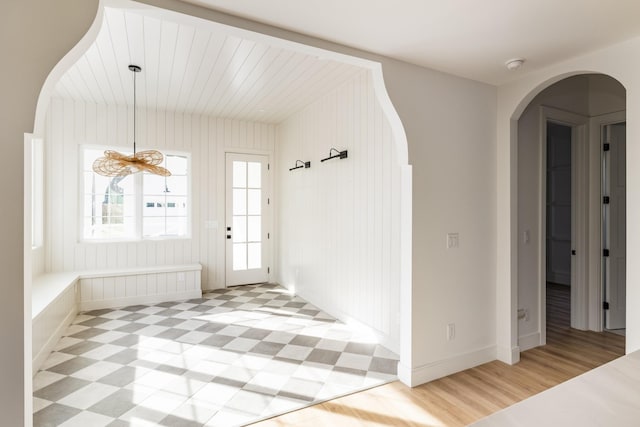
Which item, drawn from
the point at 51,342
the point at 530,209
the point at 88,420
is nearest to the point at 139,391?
the point at 88,420

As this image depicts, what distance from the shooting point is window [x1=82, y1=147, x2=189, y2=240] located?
474cm

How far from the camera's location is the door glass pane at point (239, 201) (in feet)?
18.6

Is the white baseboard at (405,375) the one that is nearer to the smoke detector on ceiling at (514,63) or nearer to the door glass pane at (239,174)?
the smoke detector on ceiling at (514,63)

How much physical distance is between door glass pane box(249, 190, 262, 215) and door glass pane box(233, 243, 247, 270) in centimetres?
61

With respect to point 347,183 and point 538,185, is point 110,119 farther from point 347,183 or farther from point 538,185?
point 538,185

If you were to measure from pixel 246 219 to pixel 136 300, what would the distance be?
2.08 m

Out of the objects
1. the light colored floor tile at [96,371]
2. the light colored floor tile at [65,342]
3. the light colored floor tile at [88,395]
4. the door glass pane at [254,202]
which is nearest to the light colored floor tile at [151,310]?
the light colored floor tile at [65,342]

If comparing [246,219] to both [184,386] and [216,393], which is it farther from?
[216,393]

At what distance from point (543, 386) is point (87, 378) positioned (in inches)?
143

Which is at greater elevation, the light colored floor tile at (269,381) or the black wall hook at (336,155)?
the black wall hook at (336,155)

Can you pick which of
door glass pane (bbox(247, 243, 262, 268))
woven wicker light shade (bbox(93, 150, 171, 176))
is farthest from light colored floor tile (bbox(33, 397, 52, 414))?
door glass pane (bbox(247, 243, 262, 268))

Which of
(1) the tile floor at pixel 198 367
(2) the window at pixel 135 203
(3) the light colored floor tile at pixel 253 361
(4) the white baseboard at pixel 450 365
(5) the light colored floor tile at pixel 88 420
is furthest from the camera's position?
(2) the window at pixel 135 203

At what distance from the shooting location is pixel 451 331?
2771mm

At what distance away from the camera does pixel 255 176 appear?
586 centimetres
